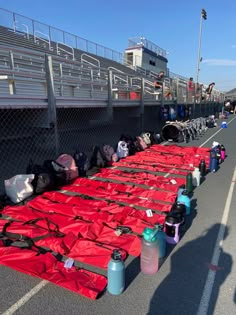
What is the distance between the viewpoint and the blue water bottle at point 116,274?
8.16 ft

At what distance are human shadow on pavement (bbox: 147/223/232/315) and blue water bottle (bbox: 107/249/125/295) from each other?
0.35 m

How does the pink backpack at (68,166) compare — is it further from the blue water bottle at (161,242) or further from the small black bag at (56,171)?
the blue water bottle at (161,242)

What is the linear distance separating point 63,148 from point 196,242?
658 centimetres

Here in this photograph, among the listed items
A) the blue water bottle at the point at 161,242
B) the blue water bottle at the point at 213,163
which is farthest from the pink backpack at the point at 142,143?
the blue water bottle at the point at 161,242

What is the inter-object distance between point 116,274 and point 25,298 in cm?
95

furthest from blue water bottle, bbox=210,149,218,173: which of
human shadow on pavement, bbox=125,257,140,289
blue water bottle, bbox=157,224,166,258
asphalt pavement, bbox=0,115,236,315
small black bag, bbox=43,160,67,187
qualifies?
human shadow on pavement, bbox=125,257,140,289

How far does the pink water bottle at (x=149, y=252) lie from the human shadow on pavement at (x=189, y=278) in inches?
7.7

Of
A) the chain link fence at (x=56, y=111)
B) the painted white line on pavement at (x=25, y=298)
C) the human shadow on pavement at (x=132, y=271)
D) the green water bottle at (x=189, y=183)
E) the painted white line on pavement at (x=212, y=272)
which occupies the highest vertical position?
the chain link fence at (x=56, y=111)

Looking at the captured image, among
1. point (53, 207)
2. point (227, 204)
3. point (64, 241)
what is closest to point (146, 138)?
point (227, 204)

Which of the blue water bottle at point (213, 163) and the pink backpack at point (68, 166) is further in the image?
the blue water bottle at point (213, 163)

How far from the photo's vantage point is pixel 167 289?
2.68 metres

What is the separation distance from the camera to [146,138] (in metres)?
10.5

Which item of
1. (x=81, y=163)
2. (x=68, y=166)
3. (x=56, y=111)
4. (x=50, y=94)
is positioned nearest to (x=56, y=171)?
(x=68, y=166)

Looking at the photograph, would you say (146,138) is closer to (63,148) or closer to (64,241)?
(63,148)
